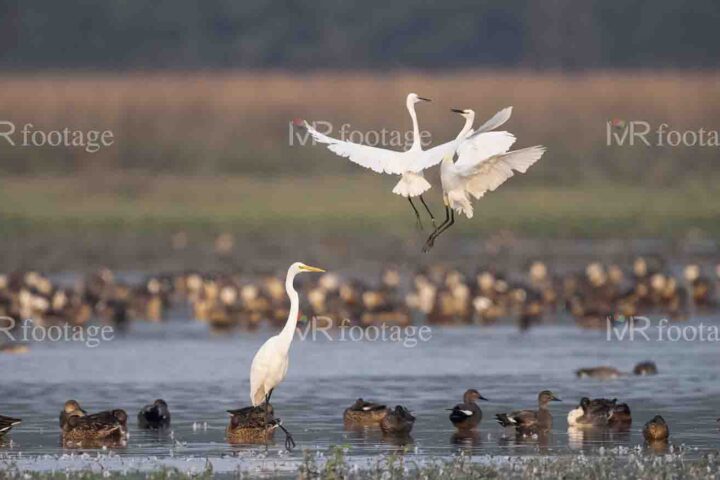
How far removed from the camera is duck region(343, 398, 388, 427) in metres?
18.9

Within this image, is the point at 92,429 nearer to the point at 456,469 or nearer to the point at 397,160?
the point at 397,160

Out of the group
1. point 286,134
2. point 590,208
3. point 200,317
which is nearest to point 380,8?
point 286,134

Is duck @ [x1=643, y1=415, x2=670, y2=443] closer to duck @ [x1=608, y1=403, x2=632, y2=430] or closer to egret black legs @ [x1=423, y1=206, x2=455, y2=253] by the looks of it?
duck @ [x1=608, y1=403, x2=632, y2=430]

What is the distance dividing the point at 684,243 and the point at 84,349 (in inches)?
716

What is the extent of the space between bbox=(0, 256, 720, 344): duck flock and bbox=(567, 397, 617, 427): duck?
9.30m

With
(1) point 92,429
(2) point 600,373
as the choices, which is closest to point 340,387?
(2) point 600,373

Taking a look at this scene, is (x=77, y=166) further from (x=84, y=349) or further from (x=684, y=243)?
(x=84, y=349)

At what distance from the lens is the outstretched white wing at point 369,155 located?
1744cm

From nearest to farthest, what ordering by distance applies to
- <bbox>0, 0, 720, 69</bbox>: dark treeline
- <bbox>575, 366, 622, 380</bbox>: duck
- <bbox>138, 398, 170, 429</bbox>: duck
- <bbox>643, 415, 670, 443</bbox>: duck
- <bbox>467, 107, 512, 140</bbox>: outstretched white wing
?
<bbox>467, 107, 512, 140</bbox>: outstretched white wing
<bbox>643, 415, 670, 443</bbox>: duck
<bbox>138, 398, 170, 429</bbox>: duck
<bbox>575, 366, 622, 380</bbox>: duck
<bbox>0, 0, 720, 69</bbox>: dark treeline

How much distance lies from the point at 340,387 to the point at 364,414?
315 cm

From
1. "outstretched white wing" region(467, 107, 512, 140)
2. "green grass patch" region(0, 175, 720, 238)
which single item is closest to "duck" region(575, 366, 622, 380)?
"outstretched white wing" region(467, 107, 512, 140)

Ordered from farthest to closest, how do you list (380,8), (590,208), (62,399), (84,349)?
(380,8), (590,208), (84,349), (62,399)

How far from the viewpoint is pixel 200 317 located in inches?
1209

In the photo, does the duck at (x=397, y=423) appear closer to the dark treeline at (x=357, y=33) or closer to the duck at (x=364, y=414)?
the duck at (x=364, y=414)
